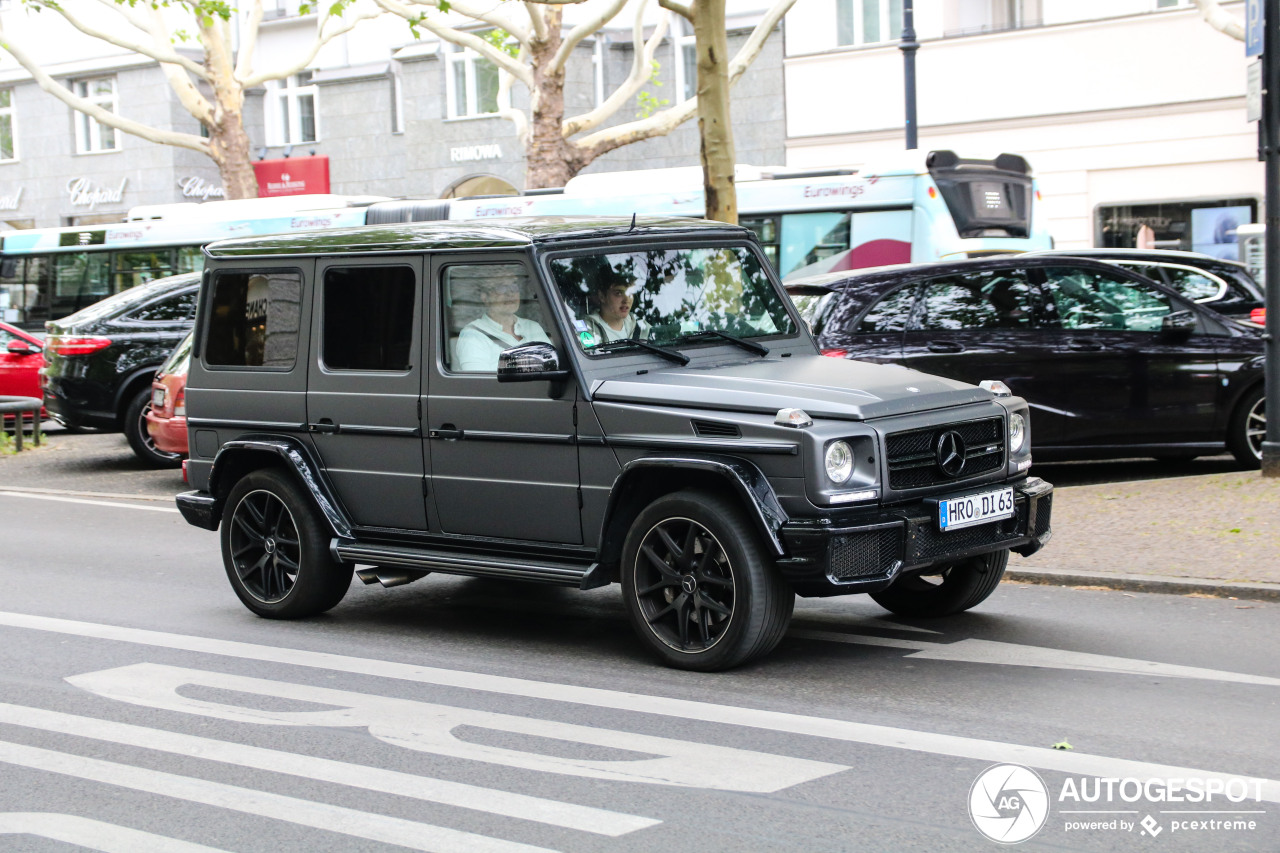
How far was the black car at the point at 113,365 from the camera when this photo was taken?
16281mm

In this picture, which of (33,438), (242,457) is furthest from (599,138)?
(242,457)

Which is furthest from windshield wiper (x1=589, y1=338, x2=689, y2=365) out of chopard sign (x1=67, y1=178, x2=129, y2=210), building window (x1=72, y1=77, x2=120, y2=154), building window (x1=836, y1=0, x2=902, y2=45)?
building window (x1=72, y1=77, x2=120, y2=154)

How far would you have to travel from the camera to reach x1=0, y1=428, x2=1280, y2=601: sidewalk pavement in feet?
27.9

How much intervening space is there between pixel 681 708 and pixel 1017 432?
2120mm

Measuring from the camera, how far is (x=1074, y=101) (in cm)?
2878

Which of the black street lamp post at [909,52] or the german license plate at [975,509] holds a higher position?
the black street lamp post at [909,52]

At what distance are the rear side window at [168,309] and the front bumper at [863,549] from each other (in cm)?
1172

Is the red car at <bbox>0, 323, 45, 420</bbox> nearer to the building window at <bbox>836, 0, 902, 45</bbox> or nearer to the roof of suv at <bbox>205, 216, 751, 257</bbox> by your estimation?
the roof of suv at <bbox>205, 216, 751, 257</bbox>

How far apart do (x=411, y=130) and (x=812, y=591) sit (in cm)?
3422

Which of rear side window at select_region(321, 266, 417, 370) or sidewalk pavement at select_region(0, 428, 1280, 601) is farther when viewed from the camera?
sidewalk pavement at select_region(0, 428, 1280, 601)

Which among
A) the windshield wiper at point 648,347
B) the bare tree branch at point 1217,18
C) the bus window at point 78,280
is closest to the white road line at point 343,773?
the windshield wiper at point 648,347

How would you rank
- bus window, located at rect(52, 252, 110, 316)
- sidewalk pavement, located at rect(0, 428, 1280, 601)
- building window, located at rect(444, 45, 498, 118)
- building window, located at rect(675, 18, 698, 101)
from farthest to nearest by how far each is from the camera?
building window, located at rect(444, 45, 498, 118), building window, located at rect(675, 18, 698, 101), bus window, located at rect(52, 252, 110, 316), sidewalk pavement, located at rect(0, 428, 1280, 601)

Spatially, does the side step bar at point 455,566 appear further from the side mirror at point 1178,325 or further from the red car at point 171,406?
the red car at point 171,406

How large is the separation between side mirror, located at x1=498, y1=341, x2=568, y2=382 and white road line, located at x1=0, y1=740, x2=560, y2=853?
2.28m
